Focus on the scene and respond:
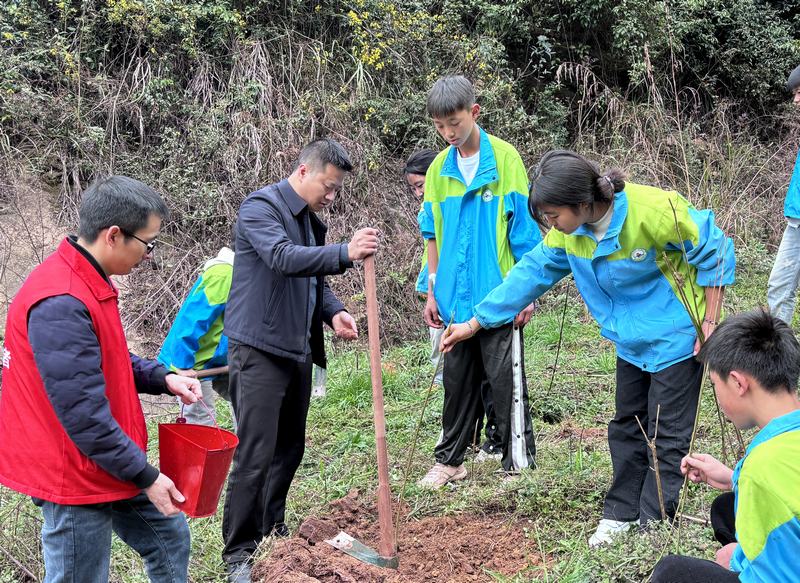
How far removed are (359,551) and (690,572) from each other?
1700mm

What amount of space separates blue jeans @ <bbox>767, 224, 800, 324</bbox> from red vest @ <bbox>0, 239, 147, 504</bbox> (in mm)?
4750

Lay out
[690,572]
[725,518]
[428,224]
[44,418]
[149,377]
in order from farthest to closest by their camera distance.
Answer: [428,224], [149,377], [725,518], [44,418], [690,572]

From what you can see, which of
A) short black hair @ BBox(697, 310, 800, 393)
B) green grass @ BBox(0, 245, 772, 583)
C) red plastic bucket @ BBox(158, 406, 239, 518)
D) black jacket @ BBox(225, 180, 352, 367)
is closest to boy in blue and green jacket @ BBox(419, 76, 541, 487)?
green grass @ BBox(0, 245, 772, 583)

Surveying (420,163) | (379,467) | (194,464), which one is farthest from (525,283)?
(420,163)

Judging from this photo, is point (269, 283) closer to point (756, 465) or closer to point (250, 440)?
point (250, 440)

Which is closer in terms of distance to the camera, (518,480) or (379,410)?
(379,410)

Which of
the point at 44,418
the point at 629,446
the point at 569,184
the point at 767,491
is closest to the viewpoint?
the point at 767,491

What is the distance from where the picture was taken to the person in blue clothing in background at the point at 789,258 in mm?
5457

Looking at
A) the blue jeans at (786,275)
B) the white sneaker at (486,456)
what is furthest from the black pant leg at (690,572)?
the blue jeans at (786,275)

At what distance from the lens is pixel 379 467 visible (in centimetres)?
348

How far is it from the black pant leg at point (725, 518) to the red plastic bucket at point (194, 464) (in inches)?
69.2

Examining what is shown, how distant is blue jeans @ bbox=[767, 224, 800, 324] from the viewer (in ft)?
18.1

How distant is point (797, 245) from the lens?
550 cm

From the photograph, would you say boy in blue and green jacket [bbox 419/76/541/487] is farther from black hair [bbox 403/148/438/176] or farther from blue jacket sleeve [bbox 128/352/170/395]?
blue jacket sleeve [bbox 128/352/170/395]
